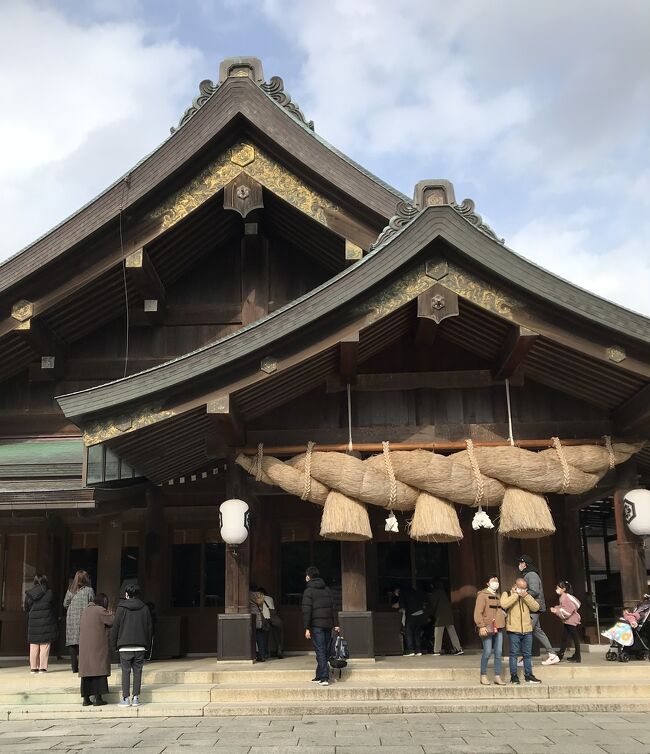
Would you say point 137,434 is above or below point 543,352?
below

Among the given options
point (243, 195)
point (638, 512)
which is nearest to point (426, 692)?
point (638, 512)

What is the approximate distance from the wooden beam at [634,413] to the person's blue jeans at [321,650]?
482 centimetres

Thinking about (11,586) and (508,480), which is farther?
(11,586)

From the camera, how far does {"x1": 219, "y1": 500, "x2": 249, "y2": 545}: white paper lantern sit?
34.2 feet

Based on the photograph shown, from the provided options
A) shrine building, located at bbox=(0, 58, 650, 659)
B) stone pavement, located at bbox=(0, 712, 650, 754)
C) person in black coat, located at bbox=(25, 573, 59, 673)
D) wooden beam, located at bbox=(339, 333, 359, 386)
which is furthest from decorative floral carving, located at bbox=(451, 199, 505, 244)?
person in black coat, located at bbox=(25, 573, 59, 673)

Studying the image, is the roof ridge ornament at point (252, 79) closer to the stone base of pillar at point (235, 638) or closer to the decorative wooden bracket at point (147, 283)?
the decorative wooden bracket at point (147, 283)

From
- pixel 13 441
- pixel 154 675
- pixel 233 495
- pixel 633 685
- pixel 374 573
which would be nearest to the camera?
pixel 633 685

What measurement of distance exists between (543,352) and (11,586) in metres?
9.55

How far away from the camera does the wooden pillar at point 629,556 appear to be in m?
10.5

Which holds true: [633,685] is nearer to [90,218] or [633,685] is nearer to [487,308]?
[487,308]

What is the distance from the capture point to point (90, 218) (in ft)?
37.8

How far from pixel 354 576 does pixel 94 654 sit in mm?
3434

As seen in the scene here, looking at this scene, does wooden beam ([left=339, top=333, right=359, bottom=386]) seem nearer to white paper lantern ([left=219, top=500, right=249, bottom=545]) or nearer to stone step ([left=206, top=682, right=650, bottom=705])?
white paper lantern ([left=219, top=500, right=249, bottom=545])

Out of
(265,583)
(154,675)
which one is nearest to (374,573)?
(265,583)
